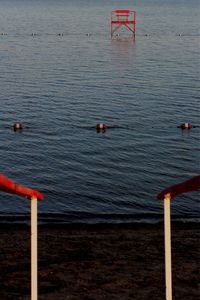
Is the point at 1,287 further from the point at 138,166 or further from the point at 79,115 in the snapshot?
the point at 79,115

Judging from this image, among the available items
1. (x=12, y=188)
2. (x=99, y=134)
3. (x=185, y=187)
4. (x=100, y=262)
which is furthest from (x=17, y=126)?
(x=12, y=188)

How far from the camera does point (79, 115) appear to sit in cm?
5703

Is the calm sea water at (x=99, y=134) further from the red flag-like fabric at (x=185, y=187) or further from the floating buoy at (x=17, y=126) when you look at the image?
the red flag-like fabric at (x=185, y=187)

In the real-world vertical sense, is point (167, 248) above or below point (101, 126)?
below

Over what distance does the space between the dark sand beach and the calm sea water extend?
401cm

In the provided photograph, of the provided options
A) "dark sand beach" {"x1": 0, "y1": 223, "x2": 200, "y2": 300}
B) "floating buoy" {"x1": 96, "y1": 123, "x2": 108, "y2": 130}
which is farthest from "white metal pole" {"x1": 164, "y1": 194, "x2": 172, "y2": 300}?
"floating buoy" {"x1": 96, "y1": 123, "x2": 108, "y2": 130}

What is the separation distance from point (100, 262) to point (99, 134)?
1182 inches

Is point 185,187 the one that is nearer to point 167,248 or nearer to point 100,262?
point 167,248

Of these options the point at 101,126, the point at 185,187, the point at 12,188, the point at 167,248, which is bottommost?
the point at 167,248

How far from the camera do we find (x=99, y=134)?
50.0 metres

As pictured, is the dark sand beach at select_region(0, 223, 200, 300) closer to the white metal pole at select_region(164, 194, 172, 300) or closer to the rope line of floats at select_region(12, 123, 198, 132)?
the white metal pole at select_region(164, 194, 172, 300)

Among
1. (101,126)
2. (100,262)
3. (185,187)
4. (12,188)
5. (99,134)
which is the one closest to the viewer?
(12,188)

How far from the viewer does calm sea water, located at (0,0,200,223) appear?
3291cm

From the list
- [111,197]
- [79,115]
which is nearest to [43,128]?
[79,115]
